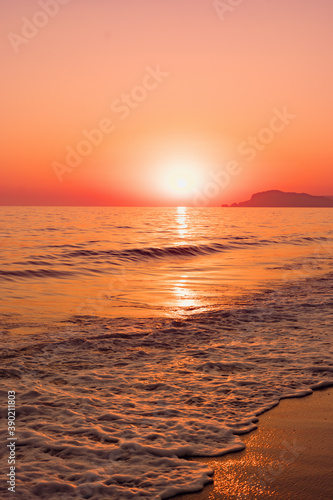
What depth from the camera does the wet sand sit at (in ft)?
11.6

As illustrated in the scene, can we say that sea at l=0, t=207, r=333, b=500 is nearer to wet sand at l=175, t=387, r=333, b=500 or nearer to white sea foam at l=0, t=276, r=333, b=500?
white sea foam at l=0, t=276, r=333, b=500

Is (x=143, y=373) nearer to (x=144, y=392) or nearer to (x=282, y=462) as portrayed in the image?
(x=144, y=392)

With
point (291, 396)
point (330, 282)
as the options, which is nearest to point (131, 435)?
point (291, 396)

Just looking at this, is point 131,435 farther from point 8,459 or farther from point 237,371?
point 237,371

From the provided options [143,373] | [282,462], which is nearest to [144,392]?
[143,373]

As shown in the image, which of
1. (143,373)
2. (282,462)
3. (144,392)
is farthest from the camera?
(143,373)

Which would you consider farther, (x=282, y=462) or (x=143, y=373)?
(x=143, y=373)

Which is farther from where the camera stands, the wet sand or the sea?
the sea

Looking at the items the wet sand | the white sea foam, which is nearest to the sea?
the white sea foam

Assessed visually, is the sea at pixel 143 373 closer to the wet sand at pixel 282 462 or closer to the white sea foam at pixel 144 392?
the white sea foam at pixel 144 392

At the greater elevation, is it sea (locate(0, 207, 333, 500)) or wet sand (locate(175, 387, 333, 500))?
wet sand (locate(175, 387, 333, 500))

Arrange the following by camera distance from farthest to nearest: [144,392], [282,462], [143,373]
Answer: [143,373] < [144,392] < [282,462]

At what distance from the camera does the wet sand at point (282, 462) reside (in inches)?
140

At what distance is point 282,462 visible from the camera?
3.96 m
